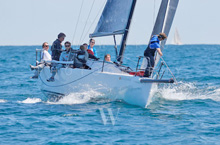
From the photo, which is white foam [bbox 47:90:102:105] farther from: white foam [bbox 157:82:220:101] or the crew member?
white foam [bbox 157:82:220:101]

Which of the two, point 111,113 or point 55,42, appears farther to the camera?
point 55,42

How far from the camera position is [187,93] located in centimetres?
1198

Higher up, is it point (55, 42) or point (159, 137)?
point (55, 42)

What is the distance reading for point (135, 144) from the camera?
247 inches

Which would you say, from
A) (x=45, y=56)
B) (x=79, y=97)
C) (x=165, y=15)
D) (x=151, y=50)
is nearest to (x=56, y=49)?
(x=45, y=56)

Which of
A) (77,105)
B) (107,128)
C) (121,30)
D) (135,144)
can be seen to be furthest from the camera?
(121,30)

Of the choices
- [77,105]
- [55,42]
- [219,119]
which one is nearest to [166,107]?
[219,119]

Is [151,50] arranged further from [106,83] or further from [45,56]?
[45,56]

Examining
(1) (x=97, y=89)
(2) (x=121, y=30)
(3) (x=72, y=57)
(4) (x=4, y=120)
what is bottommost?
(4) (x=4, y=120)

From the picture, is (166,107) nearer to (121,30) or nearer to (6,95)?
(121,30)

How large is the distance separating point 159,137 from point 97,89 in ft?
10.4

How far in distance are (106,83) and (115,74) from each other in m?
0.34

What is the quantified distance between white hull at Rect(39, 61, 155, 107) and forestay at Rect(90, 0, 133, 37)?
1075 mm

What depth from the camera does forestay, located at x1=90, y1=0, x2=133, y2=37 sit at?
10.2 meters
